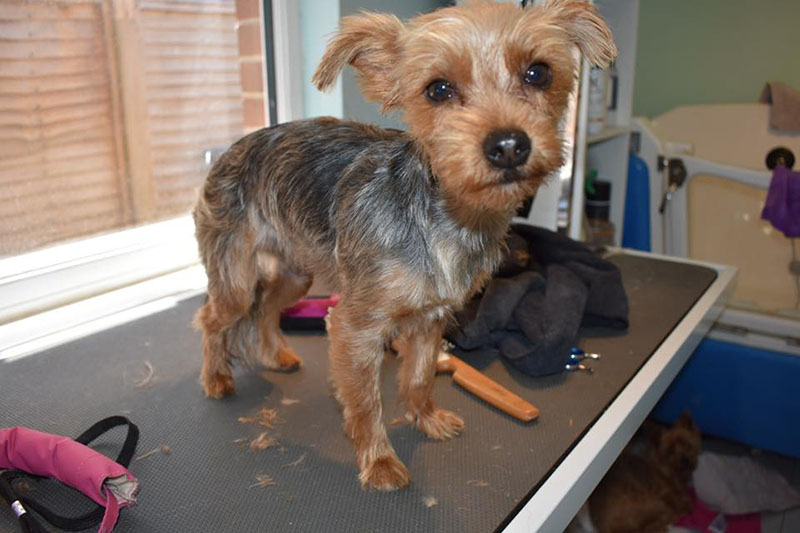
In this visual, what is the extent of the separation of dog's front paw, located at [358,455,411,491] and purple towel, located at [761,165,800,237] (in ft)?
6.45

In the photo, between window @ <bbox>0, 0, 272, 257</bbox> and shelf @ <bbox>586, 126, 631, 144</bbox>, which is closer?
window @ <bbox>0, 0, 272, 257</bbox>

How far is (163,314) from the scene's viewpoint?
1815mm

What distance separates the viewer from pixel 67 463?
106 centimetres

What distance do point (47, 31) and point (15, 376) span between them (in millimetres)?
884

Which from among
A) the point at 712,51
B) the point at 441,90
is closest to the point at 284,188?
the point at 441,90

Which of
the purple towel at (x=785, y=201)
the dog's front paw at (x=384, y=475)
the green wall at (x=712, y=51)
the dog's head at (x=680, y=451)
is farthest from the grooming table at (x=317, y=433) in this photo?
the green wall at (x=712, y=51)

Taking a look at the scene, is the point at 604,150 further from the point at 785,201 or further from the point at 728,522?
the point at 728,522

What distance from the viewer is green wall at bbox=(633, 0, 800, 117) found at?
2977 mm

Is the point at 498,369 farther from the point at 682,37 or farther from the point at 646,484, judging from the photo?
the point at 682,37

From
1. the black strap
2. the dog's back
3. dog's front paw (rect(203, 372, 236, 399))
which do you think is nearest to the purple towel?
the dog's back

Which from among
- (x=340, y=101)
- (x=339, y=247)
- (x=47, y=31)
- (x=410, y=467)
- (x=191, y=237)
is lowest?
(x=410, y=467)

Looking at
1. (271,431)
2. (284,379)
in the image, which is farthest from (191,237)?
(271,431)

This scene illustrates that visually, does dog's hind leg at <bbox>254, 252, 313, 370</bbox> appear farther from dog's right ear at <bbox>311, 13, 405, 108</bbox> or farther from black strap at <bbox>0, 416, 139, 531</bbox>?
dog's right ear at <bbox>311, 13, 405, 108</bbox>

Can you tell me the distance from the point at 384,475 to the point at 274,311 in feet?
1.92
